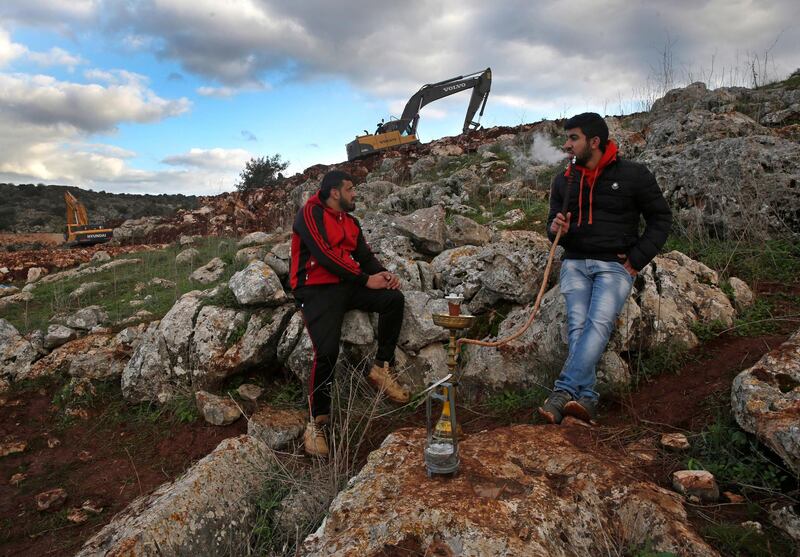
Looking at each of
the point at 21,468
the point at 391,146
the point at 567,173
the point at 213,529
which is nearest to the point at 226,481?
the point at 213,529

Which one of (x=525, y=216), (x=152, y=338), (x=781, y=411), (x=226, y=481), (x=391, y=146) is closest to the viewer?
(x=781, y=411)

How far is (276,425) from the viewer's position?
12.2 feet

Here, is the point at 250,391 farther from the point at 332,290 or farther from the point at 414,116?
the point at 414,116

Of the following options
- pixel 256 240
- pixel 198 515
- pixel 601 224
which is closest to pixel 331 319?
pixel 198 515

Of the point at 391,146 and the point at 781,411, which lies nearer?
the point at 781,411

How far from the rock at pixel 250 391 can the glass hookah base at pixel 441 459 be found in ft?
8.18

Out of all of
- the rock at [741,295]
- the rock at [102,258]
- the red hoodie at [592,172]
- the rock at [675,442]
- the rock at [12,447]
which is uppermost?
the red hoodie at [592,172]

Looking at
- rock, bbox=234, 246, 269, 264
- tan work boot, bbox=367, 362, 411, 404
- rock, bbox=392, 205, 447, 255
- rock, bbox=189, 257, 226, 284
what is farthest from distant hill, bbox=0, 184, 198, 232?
tan work boot, bbox=367, 362, 411, 404

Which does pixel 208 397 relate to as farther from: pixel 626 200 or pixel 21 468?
pixel 626 200

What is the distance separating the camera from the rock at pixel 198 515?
2.27 metres

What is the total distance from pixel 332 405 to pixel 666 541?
221cm

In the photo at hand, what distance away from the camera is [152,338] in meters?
4.72

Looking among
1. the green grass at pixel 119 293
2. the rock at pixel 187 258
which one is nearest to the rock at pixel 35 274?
the green grass at pixel 119 293

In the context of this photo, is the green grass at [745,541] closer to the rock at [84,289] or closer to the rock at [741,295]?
the rock at [741,295]
